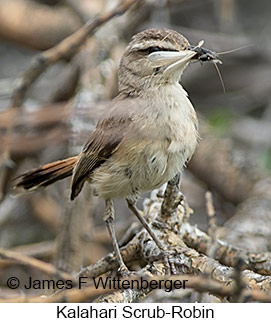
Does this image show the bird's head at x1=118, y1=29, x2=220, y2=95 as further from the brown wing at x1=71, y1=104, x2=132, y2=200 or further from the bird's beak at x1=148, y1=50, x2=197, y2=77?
the brown wing at x1=71, y1=104, x2=132, y2=200

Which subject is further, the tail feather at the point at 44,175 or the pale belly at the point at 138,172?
the tail feather at the point at 44,175

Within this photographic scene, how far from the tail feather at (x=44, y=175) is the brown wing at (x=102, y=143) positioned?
0.23m

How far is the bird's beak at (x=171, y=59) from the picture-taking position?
10.6 ft

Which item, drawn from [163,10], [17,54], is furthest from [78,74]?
[17,54]

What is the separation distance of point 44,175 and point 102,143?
608 millimetres

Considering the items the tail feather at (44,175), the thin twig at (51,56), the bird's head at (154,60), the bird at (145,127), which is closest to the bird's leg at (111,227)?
the bird at (145,127)

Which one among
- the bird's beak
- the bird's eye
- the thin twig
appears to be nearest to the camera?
the bird's beak

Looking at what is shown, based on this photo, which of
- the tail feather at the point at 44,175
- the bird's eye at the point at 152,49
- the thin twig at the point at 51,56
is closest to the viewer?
the bird's eye at the point at 152,49

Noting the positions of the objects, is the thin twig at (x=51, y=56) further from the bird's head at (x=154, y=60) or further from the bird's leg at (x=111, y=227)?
the bird's leg at (x=111, y=227)

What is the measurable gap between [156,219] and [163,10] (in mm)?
3222

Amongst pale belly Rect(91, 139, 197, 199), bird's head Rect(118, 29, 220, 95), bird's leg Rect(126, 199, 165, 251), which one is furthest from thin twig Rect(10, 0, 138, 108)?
bird's leg Rect(126, 199, 165, 251)

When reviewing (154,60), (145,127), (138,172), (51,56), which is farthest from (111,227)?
(51,56)

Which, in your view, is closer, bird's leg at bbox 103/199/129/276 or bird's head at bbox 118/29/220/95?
bird's head at bbox 118/29/220/95

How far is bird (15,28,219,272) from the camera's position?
332 cm
